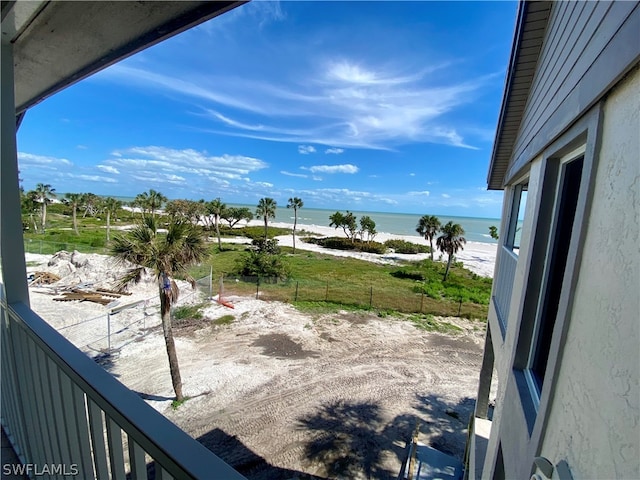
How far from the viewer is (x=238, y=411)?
21.5 feet

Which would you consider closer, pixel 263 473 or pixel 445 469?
pixel 445 469

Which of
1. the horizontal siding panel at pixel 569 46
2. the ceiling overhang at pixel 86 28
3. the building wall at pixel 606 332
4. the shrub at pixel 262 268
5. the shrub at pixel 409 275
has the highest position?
the horizontal siding panel at pixel 569 46

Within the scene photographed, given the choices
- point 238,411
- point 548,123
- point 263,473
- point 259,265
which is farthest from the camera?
point 259,265

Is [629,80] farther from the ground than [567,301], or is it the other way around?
[629,80]

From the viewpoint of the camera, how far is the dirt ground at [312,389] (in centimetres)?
552

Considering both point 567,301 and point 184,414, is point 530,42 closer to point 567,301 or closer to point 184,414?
point 567,301

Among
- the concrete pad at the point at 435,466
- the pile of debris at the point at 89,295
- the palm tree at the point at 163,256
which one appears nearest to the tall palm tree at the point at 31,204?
the pile of debris at the point at 89,295

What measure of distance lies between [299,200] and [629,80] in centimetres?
3227

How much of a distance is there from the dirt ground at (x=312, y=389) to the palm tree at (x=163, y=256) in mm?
1388

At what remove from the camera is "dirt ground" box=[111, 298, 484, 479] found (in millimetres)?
5523

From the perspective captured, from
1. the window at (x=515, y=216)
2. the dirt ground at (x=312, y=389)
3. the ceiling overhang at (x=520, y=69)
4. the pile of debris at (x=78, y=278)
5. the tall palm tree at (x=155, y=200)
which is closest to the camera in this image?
the ceiling overhang at (x=520, y=69)

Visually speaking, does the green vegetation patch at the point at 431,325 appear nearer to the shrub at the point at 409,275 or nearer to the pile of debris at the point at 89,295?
the shrub at the point at 409,275

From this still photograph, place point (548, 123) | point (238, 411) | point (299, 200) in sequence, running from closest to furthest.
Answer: point (548, 123), point (238, 411), point (299, 200)

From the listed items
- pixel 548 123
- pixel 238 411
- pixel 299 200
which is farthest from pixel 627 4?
pixel 299 200
